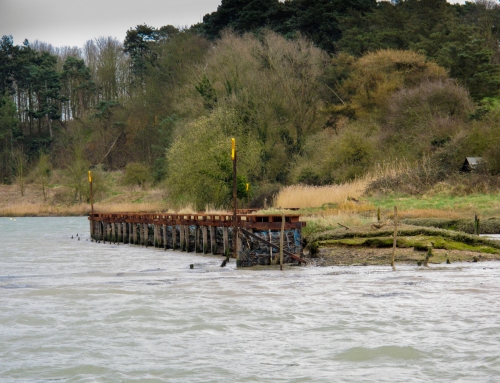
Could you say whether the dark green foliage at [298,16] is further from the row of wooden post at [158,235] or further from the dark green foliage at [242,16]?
the row of wooden post at [158,235]

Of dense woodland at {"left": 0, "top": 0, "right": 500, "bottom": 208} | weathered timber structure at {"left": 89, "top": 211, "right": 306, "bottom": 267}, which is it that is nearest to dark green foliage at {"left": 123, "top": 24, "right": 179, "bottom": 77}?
dense woodland at {"left": 0, "top": 0, "right": 500, "bottom": 208}

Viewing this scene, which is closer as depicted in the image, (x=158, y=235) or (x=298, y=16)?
(x=158, y=235)

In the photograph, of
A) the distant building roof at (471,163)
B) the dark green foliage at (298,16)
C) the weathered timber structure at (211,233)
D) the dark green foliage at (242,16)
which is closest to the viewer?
the weathered timber structure at (211,233)

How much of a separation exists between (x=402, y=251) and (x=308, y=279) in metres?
3.93

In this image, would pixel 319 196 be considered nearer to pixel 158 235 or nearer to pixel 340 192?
pixel 340 192

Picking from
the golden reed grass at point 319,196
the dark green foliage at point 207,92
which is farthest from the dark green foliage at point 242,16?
the golden reed grass at point 319,196

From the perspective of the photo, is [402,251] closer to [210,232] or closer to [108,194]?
[210,232]

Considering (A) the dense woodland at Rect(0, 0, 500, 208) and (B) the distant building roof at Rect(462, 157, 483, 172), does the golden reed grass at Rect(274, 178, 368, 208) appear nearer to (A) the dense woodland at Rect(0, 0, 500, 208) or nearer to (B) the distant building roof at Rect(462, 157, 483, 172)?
(A) the dense woodland at Rect(0, 0, 500, 208)

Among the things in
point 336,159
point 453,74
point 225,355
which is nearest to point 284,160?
point 336,159

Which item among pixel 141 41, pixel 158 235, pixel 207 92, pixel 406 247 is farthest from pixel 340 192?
pixel 141 41

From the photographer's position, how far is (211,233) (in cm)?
3053

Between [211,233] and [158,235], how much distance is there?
7042mm

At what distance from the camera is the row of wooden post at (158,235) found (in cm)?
3073

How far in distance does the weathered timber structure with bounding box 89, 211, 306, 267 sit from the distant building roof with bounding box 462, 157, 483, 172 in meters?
11.2
